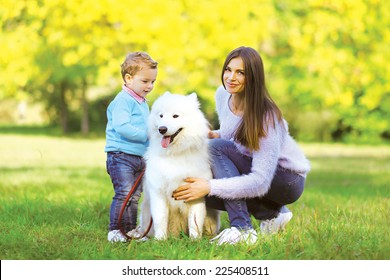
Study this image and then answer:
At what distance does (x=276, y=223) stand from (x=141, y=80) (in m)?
1.39

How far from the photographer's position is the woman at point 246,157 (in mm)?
3707

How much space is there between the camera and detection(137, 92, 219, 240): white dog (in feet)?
11.9

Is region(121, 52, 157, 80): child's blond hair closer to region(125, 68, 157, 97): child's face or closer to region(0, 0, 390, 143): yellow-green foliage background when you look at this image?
region(125, 68, 157, 97): child's face

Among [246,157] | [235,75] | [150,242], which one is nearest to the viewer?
[150,242]

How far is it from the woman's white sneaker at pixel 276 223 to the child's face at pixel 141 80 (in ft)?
4.10

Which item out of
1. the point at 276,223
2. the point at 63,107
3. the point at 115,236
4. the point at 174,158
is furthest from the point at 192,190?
the point at 63,107

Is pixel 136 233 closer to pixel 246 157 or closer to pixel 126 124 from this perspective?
pixel 126 124

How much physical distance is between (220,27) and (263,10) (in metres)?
1.25

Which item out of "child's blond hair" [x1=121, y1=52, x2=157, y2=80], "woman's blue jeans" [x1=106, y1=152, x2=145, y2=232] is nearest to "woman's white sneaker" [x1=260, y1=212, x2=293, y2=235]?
"woman's blue jeans" [x1=106, y1=152, x2=145, y2=232]

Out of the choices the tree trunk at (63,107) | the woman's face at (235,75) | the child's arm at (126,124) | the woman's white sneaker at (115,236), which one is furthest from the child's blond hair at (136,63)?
the tree trunk at (63,107)

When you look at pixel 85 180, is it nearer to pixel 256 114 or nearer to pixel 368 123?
pixel 256 114

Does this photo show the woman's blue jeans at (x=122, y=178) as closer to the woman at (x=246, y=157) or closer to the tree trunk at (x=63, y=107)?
the woman at (x=246, y=157)

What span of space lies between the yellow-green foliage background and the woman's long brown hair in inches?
246

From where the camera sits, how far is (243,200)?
152 inches
